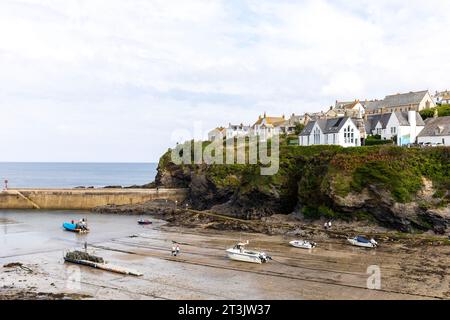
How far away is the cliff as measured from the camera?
161ft

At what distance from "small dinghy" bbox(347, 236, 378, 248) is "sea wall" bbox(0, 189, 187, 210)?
4138 cm

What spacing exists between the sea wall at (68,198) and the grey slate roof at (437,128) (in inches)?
1700

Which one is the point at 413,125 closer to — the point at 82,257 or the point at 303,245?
the point at 303,245

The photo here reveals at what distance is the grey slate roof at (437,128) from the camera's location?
6095 cm

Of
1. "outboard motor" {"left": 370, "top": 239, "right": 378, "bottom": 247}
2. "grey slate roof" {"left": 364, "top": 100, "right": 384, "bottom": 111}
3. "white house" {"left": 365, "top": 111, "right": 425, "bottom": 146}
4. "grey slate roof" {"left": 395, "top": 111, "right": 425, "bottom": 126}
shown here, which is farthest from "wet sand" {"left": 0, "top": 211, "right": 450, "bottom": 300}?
"grey slate roof" {"left": 364, "top": 100, "right": 384, "bottom": 111}

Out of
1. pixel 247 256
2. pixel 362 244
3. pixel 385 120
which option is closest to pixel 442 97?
pixel 385 120

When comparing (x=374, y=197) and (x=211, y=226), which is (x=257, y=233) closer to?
(x=211, y=226)

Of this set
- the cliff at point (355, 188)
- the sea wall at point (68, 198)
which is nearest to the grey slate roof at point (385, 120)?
the cliff at point (355, 188)

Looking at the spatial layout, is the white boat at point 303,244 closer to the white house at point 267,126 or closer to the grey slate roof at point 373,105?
the white house at point 267,126

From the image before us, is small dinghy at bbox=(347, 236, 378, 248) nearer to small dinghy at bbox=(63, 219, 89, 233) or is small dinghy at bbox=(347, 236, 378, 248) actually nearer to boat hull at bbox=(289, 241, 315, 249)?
boat hull at bbox=(289, 241, 315, 249)

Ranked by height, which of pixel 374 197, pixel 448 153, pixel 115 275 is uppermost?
pixel 448 153

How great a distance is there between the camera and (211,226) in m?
56.4

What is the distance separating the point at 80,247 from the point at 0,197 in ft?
128

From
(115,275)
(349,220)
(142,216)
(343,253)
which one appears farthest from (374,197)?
(142,216)
